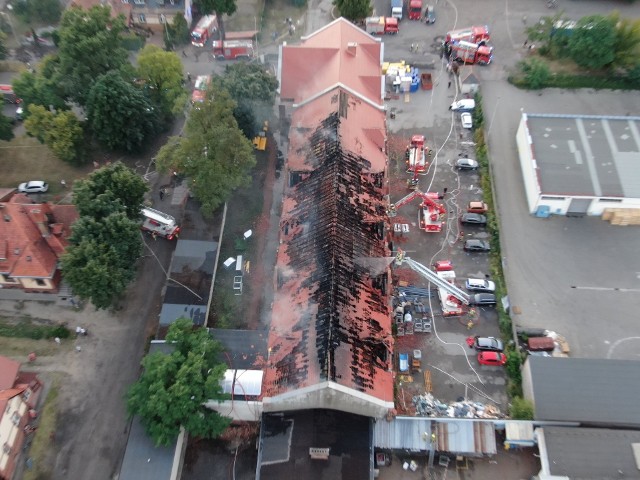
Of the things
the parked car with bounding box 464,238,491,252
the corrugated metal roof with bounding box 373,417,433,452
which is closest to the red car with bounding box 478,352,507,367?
the corrugated metal roof with bounding box 373,417,433,452

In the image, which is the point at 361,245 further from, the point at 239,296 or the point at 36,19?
the point at 36,19

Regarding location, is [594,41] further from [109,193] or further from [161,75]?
[109,193]

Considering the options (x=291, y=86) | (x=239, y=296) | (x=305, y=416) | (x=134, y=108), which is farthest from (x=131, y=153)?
(x=305, y=416)

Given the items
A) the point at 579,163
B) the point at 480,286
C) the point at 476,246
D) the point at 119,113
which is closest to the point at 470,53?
the point at 579,163

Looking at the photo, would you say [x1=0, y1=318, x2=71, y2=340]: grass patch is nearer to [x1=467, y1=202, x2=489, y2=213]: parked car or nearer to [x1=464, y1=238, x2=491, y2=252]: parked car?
[x1=464, y1=238, x2=491, y2=252]: parked car

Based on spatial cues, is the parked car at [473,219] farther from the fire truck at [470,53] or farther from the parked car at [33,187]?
the parked car at [33,187]

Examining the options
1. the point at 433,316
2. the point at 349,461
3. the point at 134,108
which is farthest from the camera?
the point at 134,108

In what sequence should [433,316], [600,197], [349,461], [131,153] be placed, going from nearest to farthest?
[349,461] → [433,316] → [600,197] → [131,153]
